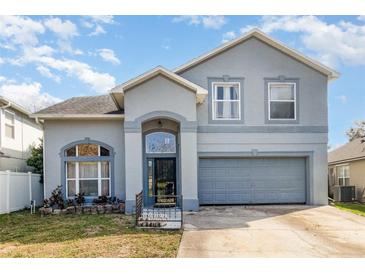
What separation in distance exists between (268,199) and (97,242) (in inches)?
363

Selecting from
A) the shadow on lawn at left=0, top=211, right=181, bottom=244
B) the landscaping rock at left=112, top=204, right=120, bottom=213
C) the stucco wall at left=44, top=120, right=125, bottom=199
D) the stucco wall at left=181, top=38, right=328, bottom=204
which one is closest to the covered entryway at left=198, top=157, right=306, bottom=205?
the stucco wall at left=181, top=38, right=328, bottom=204

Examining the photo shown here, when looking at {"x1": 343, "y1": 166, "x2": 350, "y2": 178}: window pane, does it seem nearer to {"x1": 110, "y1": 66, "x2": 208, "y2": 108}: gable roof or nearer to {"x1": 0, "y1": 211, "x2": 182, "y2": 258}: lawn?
{"x1": 110, "y1": 66, "x2": 208, "y2": 108}: gable roof

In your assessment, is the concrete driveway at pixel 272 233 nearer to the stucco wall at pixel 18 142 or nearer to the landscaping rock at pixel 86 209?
the landscaping rock at pixel 86 209

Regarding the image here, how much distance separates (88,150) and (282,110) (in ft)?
29.2

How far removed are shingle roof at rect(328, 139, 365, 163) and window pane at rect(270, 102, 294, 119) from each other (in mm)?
6361

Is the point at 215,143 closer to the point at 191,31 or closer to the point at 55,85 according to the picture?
the point at 191,31

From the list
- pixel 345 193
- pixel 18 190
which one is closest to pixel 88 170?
pixel 18 190

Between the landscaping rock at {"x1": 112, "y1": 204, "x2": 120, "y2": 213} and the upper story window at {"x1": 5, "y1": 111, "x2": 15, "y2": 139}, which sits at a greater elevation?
the upper story window at {"x1": 5, "y1": 111, "x2": 15, "y2": 139}

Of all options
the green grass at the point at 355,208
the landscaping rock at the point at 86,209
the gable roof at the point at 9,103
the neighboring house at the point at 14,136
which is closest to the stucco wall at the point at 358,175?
the green grass at the point at 355,208

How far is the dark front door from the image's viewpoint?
1514 centimetres

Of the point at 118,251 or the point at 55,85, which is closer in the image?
the point at 118,251

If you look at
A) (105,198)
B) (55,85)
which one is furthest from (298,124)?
(55,85)

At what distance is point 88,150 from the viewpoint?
15195 millimetres

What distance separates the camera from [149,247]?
8203mm
